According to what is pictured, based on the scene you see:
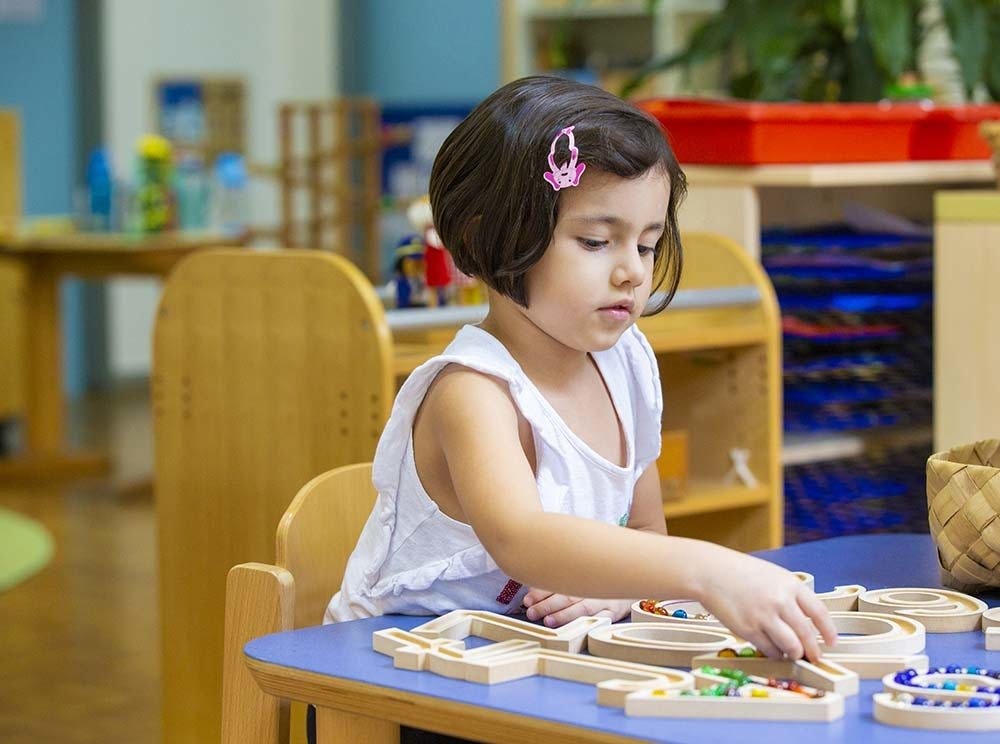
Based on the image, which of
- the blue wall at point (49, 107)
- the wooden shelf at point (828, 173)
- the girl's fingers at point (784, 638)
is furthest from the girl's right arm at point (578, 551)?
the blue wall at point (49, 107)

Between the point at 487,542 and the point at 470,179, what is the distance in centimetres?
30

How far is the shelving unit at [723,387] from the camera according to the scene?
7.95ft

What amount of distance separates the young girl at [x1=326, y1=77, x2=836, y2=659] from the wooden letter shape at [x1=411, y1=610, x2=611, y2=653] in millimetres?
59

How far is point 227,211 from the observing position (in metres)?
5.56

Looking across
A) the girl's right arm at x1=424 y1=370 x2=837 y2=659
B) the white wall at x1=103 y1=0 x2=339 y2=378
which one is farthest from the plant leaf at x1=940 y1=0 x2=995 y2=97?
the white wall at x1=103 y1=0 x2=339 y2=378

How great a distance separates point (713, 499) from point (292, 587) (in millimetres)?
1231

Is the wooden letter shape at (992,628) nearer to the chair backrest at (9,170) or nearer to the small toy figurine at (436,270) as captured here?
the small toy figurine at (436,270)

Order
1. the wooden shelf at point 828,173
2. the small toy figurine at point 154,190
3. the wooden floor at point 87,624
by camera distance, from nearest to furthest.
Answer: the wooden shelf at point 828,173 → the wooden floor at point 87,624 → the small toy figurine at point 154,190

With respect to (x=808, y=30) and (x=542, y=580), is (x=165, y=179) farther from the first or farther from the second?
(x=542, y=580)

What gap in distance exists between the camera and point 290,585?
130 cm

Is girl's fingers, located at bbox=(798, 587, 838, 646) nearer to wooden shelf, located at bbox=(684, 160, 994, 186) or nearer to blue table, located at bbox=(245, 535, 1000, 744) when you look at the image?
blue table, located at bbox=(245, 535, 1000, 744)

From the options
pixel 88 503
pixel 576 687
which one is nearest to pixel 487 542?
pixel 576 687

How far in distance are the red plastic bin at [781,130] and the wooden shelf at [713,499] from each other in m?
0.49

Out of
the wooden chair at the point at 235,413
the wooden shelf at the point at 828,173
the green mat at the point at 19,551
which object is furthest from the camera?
the wooden shelf at the point at 828,173
